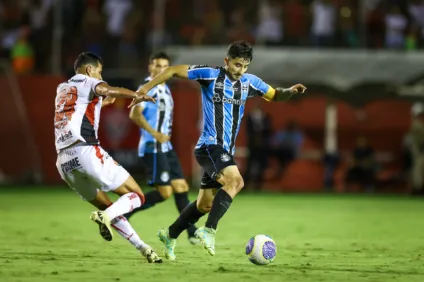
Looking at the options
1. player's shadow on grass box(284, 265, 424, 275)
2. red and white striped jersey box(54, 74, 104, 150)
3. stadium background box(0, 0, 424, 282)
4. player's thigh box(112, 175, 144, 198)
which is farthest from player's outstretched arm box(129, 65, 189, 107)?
stadium background box(0, 0, 424, 282)

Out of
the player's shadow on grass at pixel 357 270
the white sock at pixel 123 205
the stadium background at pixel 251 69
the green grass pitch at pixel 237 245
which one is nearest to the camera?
the green grass pitch at pixel 237 245

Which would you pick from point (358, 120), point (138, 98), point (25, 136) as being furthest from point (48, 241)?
point (358, 120)

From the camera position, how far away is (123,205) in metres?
9.39

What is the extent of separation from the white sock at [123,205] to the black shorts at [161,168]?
2.43 metres

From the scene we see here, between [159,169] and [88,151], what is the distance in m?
2.70

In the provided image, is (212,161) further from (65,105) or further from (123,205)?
(65,105)

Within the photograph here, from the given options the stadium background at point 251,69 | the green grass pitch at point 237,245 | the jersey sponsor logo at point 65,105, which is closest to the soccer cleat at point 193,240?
the green grass pitch at point 237,245

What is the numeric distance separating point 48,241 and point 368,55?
14417mm

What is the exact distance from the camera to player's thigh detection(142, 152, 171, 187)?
1206 centimetres

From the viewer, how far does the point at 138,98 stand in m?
9.12

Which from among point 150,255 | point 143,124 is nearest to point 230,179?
point 150,255

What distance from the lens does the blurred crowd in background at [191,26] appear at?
2486 centimetres

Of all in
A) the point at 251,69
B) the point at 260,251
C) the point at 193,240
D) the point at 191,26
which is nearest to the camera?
the point at 260,251

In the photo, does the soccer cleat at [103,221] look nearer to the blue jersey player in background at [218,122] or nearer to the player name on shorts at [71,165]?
the player name on shorts at [71,165]
